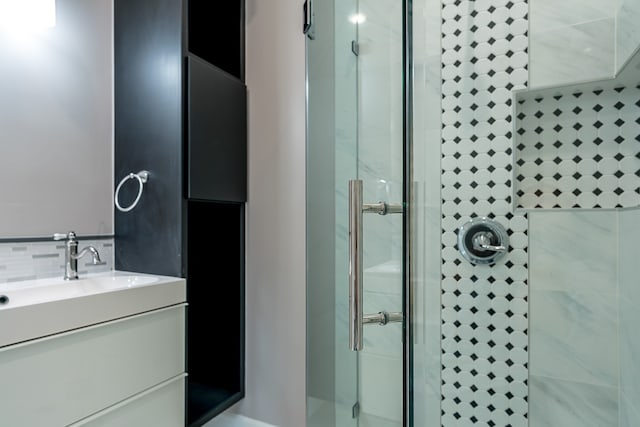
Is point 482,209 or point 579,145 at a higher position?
point 579,145

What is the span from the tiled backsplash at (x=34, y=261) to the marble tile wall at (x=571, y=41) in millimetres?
2049

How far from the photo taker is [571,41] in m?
1.29

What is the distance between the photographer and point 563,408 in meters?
1.31

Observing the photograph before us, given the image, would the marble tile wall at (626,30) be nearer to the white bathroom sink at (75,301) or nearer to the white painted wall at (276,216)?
the white painted wall at (276,216)

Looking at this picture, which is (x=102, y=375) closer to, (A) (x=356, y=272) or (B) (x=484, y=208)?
(A) (x=356, y=272)

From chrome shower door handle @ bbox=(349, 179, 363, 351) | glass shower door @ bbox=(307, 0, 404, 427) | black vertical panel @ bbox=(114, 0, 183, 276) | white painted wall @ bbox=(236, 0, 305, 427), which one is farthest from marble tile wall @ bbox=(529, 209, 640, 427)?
black vertical panel @ bbox=(114, 0, 183, 276)

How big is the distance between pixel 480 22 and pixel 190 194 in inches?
55.0

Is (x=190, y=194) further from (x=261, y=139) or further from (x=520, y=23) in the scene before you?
(x=520, y=23)

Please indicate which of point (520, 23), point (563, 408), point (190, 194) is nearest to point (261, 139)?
point (190, 194)

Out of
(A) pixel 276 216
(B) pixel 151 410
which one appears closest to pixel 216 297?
(A) pixel 276 216

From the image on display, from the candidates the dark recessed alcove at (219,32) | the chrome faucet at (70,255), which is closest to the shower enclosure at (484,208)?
the dark recessed alcove at (219,32)

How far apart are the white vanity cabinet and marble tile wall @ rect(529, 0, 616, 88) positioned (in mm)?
1738

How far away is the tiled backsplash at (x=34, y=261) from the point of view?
141 cm

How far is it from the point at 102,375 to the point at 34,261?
25.0 inches
